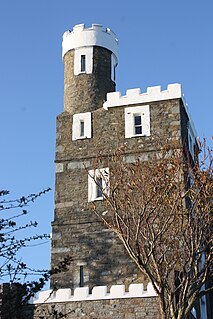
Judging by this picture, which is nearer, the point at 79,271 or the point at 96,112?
the point at 79,271

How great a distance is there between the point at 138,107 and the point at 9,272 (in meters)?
13.3

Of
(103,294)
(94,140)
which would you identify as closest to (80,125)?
(94,140)

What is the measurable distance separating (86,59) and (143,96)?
2.71 meters

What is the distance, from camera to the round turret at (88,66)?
21.5 metres

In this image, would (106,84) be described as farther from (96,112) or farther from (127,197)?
(127,197)

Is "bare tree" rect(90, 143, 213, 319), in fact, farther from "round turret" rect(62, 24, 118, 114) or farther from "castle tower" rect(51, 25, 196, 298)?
"round turret" rect(62, 24, 118, 114)

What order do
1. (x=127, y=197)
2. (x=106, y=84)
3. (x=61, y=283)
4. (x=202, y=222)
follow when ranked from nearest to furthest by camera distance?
(x=202, y=222) < (x=127, y=197) < (x=61, y=283) < (x=106, y=84)

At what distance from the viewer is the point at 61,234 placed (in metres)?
19.6

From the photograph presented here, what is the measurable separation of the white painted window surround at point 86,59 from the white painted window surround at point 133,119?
227 cm

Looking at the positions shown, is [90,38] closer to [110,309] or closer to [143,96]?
[143,96]

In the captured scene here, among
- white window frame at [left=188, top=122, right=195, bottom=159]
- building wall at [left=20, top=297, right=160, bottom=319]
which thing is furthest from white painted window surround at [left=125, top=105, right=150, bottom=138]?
building wall at [left=20, top=297, right=160, bottom=319]

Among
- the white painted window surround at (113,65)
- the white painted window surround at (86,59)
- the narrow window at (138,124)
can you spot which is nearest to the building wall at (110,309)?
the narrow window at (138,124)

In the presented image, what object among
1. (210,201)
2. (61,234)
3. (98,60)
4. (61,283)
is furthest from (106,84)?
(210,201)

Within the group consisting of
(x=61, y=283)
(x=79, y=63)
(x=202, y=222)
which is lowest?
(x=61, y=283)
